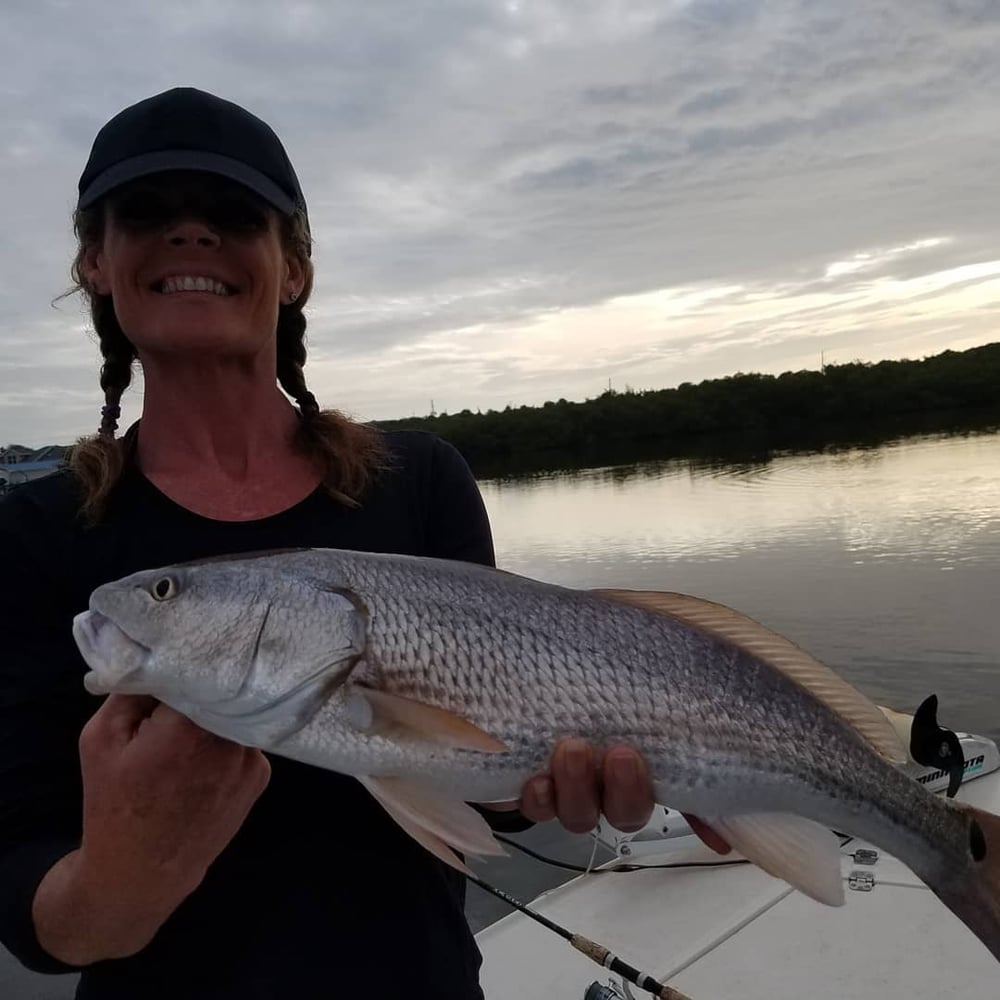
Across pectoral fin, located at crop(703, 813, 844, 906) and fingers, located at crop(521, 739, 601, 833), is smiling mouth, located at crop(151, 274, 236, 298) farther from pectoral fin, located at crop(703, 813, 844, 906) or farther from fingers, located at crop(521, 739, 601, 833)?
pectoral fin, located at crop(703, 813, 844, 906)

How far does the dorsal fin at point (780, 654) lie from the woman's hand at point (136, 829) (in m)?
1.12

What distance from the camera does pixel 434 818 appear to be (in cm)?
203

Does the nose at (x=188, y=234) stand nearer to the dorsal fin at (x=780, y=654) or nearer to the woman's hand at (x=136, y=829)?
the woman's hand at (x=136, y=829)

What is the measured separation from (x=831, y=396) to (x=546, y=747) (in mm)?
89537

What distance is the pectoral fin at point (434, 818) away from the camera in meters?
1.98

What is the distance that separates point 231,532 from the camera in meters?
2.30

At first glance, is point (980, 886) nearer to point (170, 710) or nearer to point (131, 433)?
point (170, 710)

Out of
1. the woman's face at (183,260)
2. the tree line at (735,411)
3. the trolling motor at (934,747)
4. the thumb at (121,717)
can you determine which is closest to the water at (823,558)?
the trolling motor at (934,747)

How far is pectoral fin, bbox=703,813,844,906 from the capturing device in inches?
89.9

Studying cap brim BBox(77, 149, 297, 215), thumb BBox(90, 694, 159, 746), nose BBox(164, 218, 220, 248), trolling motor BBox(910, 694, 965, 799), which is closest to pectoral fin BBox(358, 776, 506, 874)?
thumb BBox(90, 694, 159, 746)

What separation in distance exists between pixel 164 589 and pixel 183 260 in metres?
0.87

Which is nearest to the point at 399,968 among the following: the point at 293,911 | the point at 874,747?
the point at 293,911

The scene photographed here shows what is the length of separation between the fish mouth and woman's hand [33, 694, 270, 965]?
4 cm

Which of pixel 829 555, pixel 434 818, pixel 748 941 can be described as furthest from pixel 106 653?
pixel 829 555
